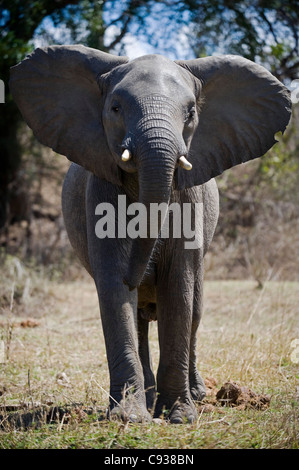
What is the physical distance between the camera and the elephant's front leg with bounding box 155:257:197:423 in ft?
14.4

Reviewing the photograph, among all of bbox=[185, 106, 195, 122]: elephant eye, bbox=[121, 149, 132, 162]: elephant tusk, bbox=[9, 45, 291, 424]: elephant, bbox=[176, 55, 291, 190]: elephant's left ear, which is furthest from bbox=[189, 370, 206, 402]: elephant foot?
bbox=[121, 149, 132, 162]: elephant tusk

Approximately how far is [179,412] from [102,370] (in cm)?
190

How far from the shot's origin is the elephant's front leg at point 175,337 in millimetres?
4387

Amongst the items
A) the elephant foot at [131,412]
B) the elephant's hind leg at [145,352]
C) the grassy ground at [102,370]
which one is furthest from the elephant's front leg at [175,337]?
the elephant's hind leg at [145,352]

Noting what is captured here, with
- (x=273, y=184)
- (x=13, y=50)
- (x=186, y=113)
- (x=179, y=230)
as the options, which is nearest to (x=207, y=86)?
(x=186, y=113)

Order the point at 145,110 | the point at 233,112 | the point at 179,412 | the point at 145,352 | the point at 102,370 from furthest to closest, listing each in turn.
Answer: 1. the point at 102,370
2. the point at 145,352
3. the point at 233,112
4. the point at 179,412
5. the point at 145,110

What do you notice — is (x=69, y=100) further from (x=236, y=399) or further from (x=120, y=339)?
(x=236, y=399)

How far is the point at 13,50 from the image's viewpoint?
10.2m

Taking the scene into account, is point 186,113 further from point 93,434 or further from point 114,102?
point 93,434

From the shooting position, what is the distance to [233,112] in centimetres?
470

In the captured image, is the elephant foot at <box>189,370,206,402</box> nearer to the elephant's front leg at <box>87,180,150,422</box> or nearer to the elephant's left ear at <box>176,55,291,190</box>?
the elephant's front leg at <box>87,180,150,422</box>

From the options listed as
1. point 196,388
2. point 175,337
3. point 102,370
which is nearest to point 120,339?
point 175,337

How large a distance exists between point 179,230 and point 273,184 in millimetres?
9687

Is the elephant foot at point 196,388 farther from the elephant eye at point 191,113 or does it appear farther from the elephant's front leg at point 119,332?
the elephant eye at point 191,113
